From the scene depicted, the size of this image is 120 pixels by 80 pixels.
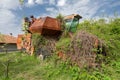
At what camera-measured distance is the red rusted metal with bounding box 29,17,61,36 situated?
12.9 meters

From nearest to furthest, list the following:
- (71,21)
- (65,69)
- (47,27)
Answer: (65,69)
(47,27)
(71,21)

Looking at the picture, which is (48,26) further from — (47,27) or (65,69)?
(65,69)

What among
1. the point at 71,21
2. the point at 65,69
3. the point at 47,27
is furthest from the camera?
the point at 71,21

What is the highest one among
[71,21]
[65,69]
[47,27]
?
[71,21]

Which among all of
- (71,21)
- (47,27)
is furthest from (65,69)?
(71,21)

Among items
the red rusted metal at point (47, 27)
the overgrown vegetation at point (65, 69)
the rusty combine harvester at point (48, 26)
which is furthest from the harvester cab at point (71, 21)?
the overgrown vegetation at point (65, 69)

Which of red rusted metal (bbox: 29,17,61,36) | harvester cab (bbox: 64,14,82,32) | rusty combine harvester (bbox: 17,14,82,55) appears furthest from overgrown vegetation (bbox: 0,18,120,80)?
red rusted metal (bbox: 29,17,61,36)

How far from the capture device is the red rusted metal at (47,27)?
12.9 metres

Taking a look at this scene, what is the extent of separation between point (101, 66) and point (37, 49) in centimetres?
519

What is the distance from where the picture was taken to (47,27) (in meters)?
12.9

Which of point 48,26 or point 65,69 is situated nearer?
point 65,69

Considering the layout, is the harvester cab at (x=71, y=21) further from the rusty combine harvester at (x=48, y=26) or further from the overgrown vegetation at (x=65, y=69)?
the overgrown vegetation at (x=65, y=69)

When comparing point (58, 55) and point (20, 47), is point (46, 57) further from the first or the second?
point (20, 47)

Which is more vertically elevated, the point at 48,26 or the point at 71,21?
the point at 71,21
